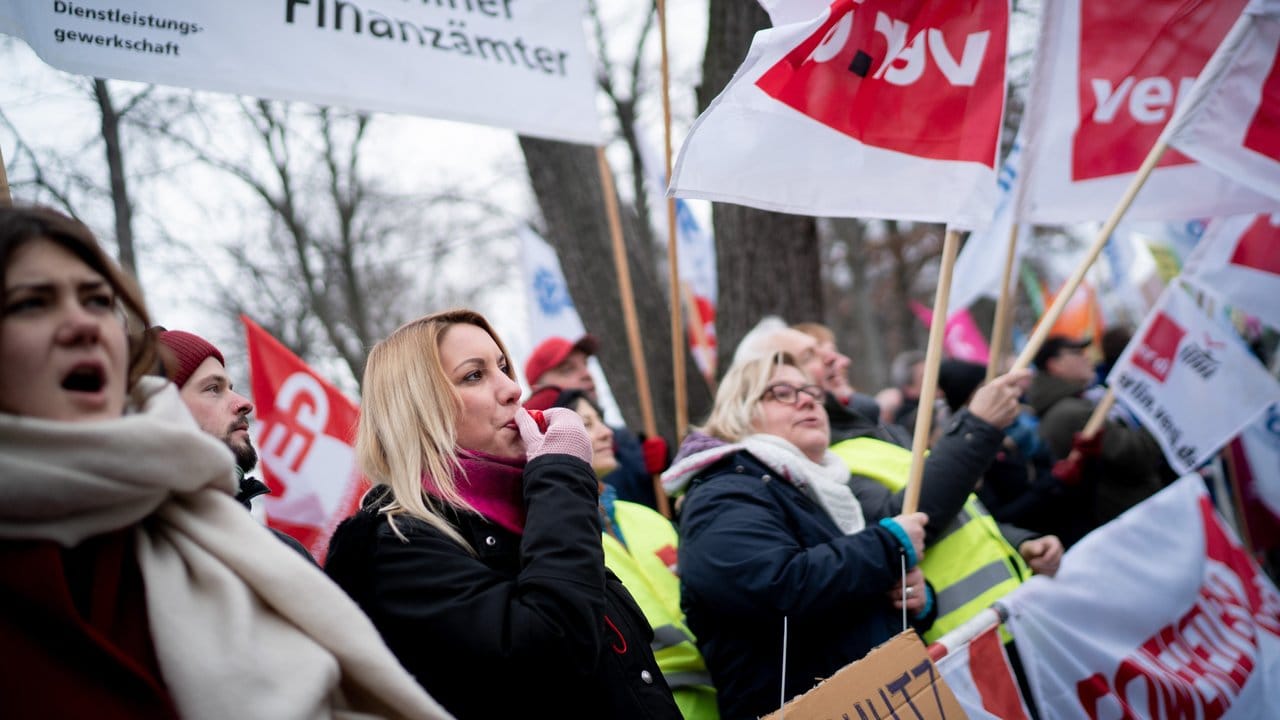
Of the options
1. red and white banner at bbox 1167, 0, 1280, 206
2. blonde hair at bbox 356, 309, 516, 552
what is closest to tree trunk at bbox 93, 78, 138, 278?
blonde hair at bbox 356, 309, 516, 552

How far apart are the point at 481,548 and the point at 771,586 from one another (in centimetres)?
95

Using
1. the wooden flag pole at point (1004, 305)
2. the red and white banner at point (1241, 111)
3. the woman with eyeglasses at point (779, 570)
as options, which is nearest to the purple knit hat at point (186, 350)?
the woman with eyeglasses at point (779, 570)

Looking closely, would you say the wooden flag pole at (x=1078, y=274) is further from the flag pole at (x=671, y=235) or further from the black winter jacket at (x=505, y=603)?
the black winter jacket at (x=505, y=603)

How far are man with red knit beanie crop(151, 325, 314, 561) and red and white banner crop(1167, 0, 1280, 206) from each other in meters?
3.24

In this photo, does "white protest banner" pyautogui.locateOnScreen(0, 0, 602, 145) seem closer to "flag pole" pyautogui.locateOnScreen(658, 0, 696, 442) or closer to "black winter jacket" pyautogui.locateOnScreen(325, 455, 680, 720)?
"flag pole" pyautogui.locateOnScreen(658, 0, 696, 442)

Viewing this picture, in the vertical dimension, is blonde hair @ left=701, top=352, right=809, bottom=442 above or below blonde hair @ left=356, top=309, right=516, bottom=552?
below

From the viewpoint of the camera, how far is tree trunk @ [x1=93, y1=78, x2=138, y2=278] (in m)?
7.20

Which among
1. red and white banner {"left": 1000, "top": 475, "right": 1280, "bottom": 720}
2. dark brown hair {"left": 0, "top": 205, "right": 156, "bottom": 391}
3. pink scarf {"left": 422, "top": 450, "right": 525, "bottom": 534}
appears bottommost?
red and white banner {"left": 1000, "top": 475, "right": 1280, "bottom": 720}

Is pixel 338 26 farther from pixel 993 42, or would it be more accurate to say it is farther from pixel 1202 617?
pixel 1202 617

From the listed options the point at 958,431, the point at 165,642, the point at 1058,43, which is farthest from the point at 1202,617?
the point at 165,642

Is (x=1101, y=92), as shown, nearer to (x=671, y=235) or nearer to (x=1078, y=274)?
(x=1078, y=274)

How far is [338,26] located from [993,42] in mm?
2380

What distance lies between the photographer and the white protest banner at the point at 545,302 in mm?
7797

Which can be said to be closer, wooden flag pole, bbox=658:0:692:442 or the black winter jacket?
the black winter jacket
